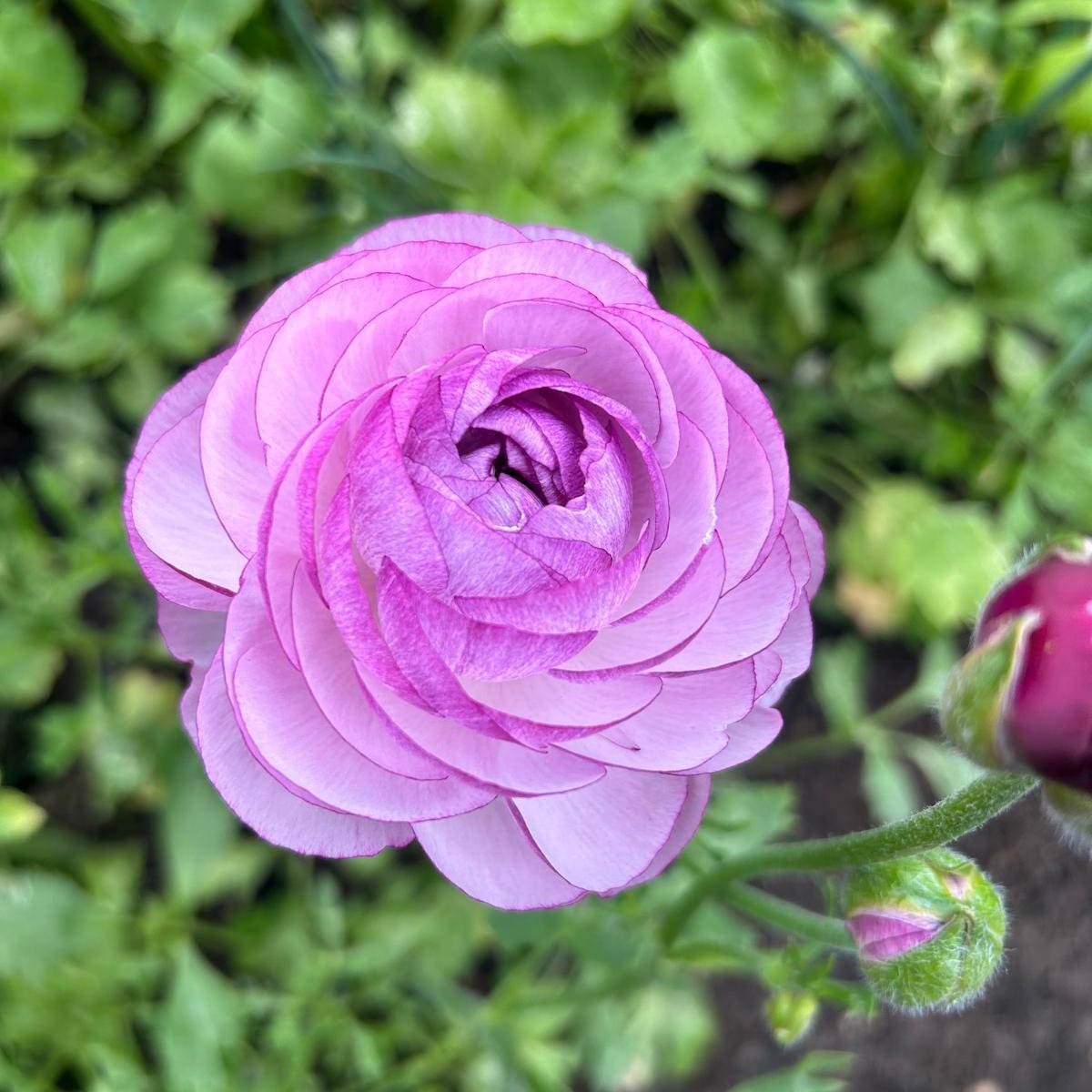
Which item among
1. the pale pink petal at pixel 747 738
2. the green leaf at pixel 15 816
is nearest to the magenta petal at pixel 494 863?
the pale pink petal at pixel 747 738

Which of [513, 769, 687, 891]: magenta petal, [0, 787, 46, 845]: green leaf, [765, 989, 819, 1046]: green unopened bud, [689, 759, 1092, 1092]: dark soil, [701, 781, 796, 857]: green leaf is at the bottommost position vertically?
[689, 759, 1092, 1092]: dark soil

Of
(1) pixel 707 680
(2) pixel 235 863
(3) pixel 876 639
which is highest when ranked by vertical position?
(1) pixel 707 680

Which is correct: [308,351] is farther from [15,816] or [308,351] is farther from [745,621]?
[15,816]

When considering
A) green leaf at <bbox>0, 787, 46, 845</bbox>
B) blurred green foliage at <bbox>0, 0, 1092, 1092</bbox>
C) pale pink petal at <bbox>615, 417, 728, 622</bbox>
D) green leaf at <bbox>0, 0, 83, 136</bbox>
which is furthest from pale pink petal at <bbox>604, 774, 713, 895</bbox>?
green leaf at <bbox>0, 0, 83, 136</bbox>

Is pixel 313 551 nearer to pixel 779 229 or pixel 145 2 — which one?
pixel 145 2

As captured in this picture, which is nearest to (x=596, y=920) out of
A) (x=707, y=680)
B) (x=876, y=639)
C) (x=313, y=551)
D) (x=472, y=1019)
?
(x=472, y=1019)

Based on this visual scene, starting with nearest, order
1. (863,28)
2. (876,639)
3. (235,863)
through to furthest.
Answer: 1. (863,28)
2. (235,863)
3. (876,639)

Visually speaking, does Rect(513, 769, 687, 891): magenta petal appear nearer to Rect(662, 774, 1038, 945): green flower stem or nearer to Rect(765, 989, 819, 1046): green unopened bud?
Rect(662, 774, 1038, 945): green flower stem
